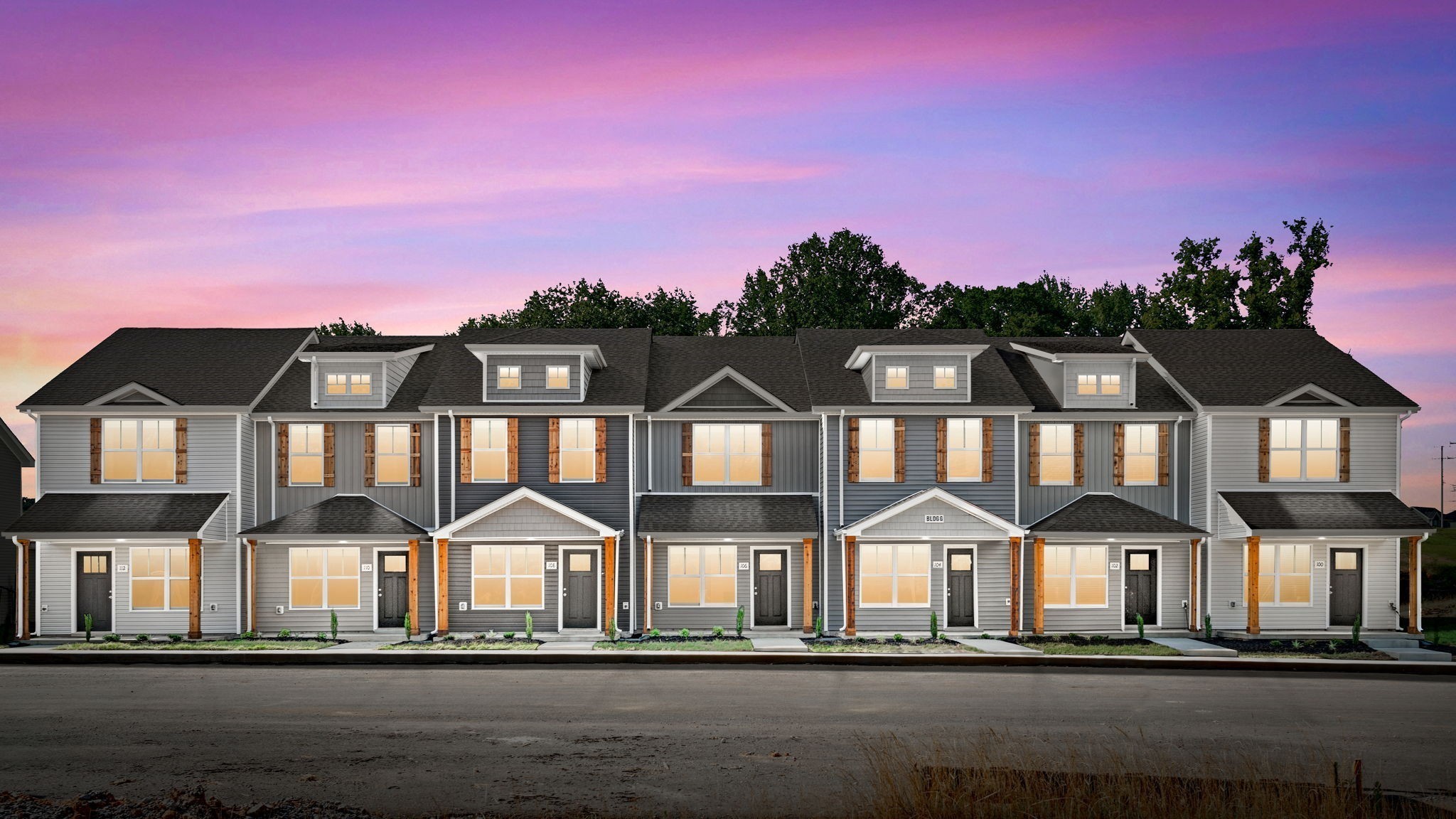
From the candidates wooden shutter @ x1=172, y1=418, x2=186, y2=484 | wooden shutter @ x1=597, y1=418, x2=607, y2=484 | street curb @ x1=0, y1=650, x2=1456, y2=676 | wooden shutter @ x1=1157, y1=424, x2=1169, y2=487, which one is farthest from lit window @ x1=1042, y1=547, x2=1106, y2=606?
wooden shutter @ x1=172, y1=418, x2=186, y2=484

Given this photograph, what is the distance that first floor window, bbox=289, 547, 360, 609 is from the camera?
3303 cm

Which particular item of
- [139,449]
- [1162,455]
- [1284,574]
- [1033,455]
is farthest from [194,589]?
[1284,574]

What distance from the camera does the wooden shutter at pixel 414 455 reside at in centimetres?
3378

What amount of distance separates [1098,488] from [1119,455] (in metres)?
1.09

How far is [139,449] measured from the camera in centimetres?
3344

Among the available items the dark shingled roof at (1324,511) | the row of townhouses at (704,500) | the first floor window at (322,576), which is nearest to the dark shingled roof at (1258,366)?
the row of townhouses at (704,500)

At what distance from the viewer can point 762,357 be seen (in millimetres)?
37969

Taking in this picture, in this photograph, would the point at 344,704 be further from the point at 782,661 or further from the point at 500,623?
the point at 500,623

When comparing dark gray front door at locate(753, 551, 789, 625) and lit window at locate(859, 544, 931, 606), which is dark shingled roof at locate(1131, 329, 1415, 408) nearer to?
lit window at locate(859, 544, 931, 606)

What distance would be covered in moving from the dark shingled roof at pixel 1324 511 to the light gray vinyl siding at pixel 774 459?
37.2ft

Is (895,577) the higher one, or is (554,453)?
(554,453)

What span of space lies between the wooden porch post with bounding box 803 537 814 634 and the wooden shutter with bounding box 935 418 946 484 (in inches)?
156

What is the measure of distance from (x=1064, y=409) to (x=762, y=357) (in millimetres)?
9214

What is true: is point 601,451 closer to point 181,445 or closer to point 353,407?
point 353,407
